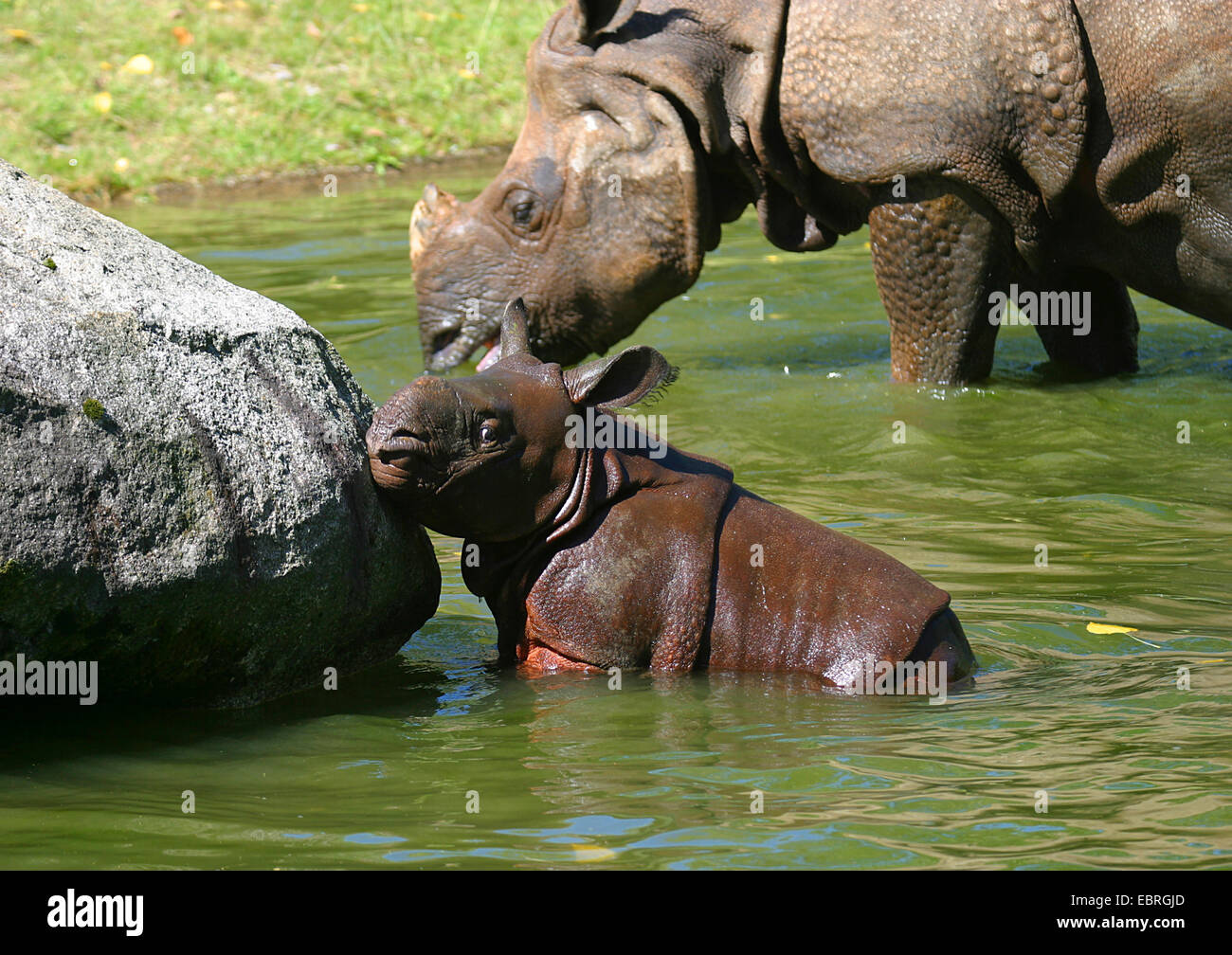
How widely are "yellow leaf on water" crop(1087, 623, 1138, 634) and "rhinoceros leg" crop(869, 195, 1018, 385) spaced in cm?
303

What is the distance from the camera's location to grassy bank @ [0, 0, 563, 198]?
16312 millimetres

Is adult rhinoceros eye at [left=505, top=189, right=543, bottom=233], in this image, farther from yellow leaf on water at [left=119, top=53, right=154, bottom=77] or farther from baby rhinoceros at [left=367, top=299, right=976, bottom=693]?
yellow leaf on water at [left=119, top=53, right=154, bottom=77]

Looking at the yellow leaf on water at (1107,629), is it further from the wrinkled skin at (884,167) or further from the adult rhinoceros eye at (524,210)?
the adult rhinoceros eye at (524,210)

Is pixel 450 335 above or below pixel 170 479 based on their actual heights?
above

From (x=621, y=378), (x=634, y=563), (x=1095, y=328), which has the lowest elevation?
(x=634, y=563)

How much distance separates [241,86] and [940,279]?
10556 mm

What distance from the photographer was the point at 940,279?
875 cm

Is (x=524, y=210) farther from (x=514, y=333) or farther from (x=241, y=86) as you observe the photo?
(x=241, y=86)

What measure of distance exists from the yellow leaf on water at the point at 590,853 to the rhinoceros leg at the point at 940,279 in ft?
16.9

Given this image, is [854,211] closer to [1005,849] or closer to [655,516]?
[655,516]

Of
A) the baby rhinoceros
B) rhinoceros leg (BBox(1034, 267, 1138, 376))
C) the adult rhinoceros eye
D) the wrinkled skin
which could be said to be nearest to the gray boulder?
the baby rhinoceros

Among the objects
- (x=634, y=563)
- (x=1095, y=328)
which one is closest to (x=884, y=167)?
(x=1095, y=328)
